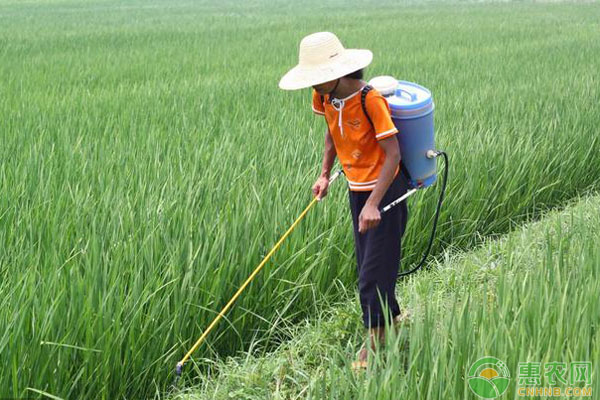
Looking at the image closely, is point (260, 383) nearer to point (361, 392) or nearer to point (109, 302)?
point (109, 302)

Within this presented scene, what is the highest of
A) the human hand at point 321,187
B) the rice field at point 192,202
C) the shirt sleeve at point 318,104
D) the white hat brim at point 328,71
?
the white hat brim at point 328,71

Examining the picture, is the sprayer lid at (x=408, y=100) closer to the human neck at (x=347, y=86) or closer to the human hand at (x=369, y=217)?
the human neck at (x=347, y=86)

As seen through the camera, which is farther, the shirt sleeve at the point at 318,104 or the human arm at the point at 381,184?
the shirt sleeve at the point at 318,104

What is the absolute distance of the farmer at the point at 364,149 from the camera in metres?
2.04

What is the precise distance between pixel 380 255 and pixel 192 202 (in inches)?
39.2

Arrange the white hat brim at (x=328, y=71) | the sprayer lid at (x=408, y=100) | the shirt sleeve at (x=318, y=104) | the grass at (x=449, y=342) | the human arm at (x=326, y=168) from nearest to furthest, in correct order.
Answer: the grass at (x=449, y=342) < the white hat brim at (x=328, y=71) < the sprayer lid at (x=408, y=100) < the shirt sleeve at (x=318, y=104) < the human arm at (x=326, y=168)

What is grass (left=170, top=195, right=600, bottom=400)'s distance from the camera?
58.6 inches

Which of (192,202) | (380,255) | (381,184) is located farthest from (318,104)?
(192,202)

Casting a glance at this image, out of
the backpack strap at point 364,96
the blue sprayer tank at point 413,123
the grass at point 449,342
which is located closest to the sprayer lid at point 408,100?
the blue sprayer tank at point 413,123

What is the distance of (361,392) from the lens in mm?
1435

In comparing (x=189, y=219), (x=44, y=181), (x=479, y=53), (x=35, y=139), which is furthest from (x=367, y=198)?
(x=479, y=53)

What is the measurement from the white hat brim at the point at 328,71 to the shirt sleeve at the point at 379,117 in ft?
0.32

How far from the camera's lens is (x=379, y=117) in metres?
2.04

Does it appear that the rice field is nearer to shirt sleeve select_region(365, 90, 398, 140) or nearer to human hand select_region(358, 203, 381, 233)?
human hand select_region(358, 203, 381, 233)
